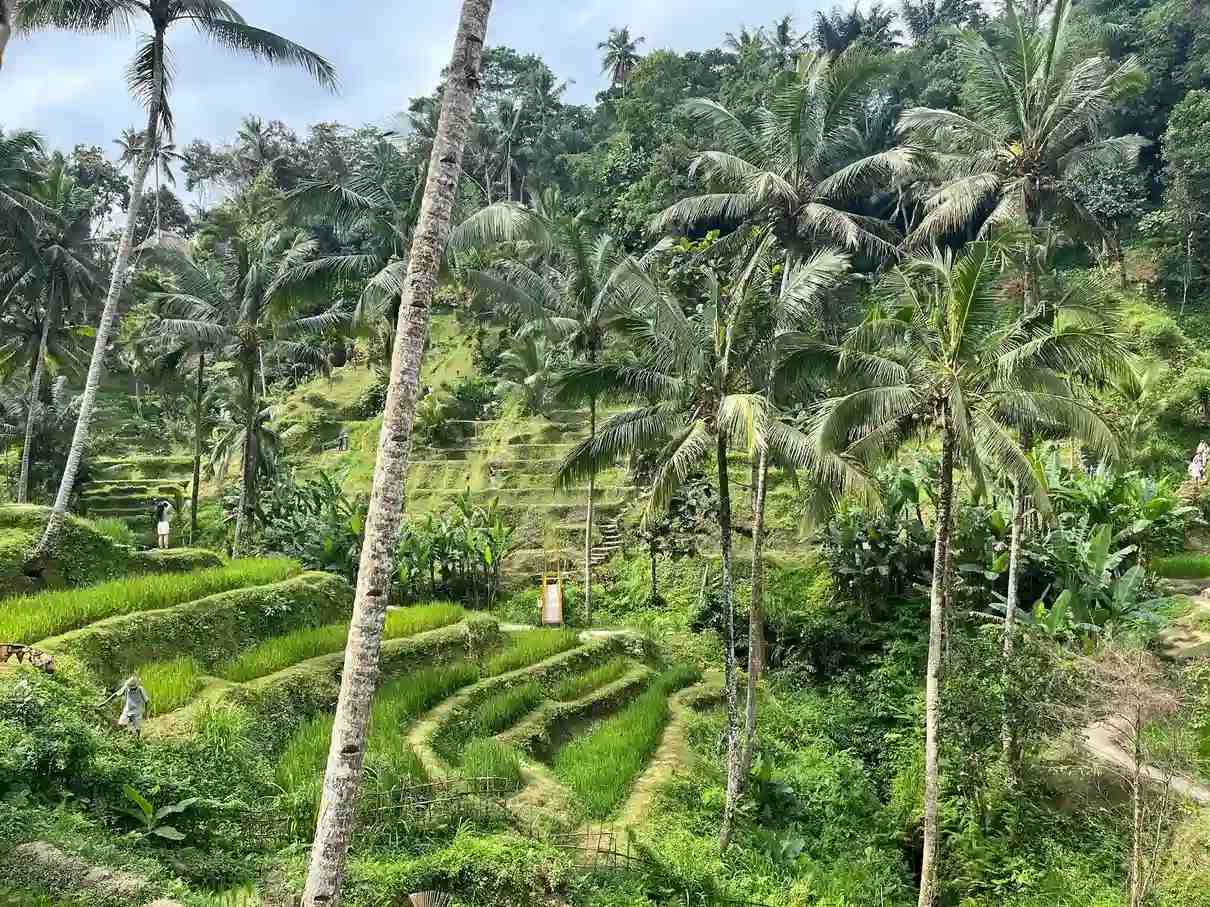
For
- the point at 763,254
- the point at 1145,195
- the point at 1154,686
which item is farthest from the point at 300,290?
the point at 1145,195

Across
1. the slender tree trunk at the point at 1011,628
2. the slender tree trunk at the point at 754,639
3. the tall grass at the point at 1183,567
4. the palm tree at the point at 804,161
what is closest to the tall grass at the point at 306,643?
the slender tree trunk at the point at 754,639

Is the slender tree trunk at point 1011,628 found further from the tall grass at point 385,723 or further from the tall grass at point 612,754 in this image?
the tall grass at point 385,723

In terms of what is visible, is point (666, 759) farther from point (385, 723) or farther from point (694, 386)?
point (694, 386)

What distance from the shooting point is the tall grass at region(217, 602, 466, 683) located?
11622mm

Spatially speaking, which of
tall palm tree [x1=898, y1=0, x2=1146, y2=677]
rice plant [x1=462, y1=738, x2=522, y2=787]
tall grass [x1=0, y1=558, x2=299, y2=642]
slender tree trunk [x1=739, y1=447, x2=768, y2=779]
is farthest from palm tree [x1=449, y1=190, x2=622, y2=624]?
rice plant [x1=462, y1=738, x2=522, y2=787]

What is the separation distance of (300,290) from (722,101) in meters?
26.6

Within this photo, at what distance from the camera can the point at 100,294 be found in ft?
89.4

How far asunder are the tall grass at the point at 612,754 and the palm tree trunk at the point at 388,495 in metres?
5.56

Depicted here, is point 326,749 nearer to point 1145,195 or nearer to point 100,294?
point 100,294

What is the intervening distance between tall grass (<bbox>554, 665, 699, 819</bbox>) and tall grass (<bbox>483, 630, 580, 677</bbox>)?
1.87 metres

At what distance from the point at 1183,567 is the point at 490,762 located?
17080 mm

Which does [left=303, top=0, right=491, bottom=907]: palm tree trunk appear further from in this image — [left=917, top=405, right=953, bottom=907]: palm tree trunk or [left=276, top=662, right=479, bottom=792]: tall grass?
[left=917, top=405, right=953, bottom=907]: palm tree trunk

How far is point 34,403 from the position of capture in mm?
24375

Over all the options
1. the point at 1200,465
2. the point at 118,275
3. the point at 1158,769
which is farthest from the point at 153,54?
the point at 1200,465
